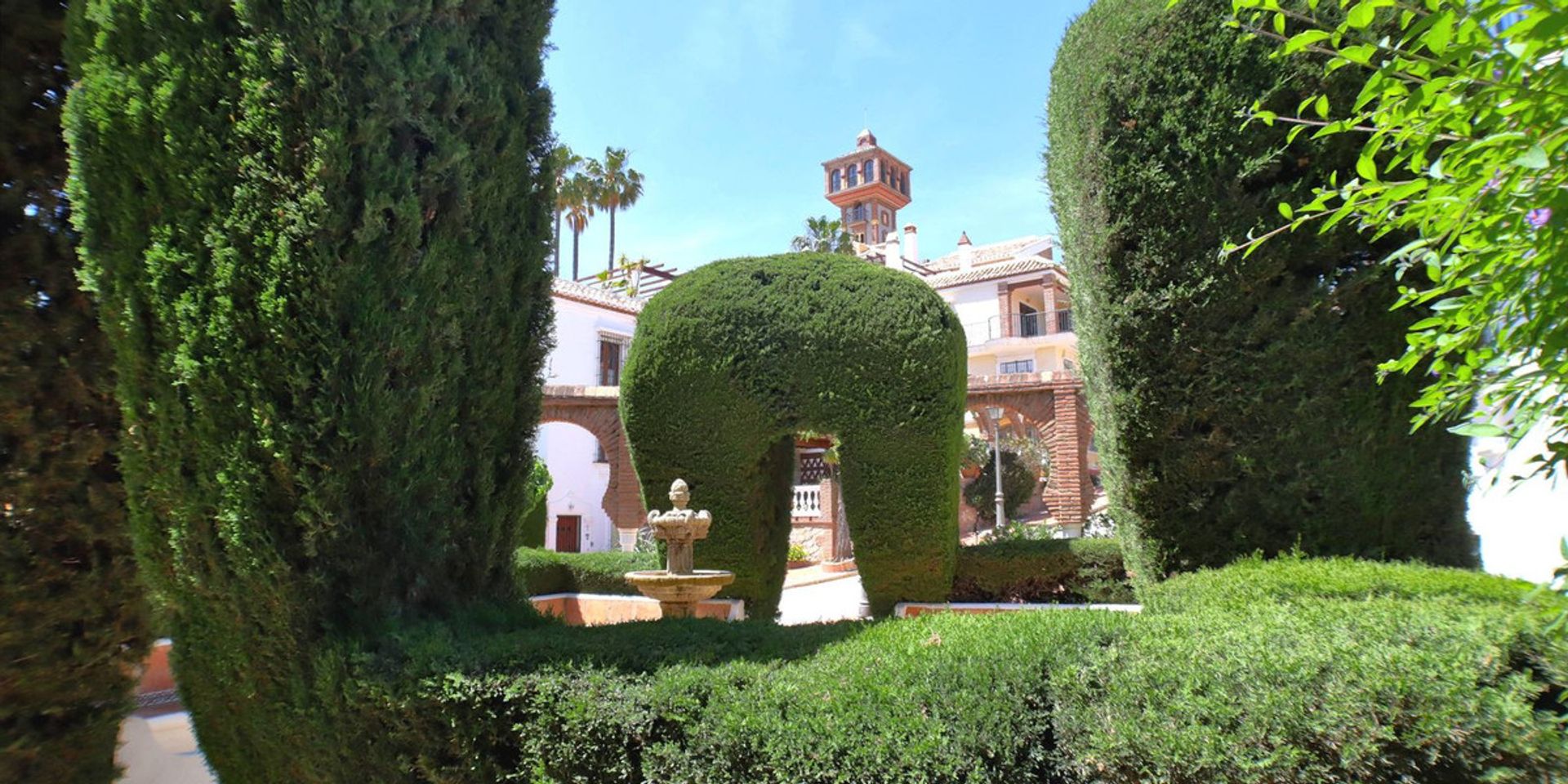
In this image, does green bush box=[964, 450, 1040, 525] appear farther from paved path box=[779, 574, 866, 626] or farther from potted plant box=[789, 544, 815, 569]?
paved path box=[779, 574, 866, 626]

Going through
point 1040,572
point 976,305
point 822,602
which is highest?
point 976,305

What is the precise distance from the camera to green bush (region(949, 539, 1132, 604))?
8.27 metres

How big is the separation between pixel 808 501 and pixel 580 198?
A: 58.2 feet

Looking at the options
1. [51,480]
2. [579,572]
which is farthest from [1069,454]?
[51,480]

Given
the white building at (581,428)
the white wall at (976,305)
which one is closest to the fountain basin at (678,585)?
the white building at (581,428)

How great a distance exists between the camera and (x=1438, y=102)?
1.98 m

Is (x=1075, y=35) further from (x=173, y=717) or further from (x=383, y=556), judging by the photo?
(x=173, y=717)

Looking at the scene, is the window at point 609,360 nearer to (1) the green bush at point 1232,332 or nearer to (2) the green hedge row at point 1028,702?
(1) the green bush at point 1232,332

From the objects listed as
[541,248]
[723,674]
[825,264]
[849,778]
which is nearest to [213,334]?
[541,248]

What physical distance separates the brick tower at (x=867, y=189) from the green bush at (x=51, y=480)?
204ft

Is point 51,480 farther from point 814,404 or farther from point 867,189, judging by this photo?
point 867,189

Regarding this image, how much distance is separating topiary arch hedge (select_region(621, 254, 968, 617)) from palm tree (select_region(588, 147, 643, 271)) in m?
25.0

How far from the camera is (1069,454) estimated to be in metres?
14.7

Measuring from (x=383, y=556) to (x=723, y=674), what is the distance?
1.59 meters
